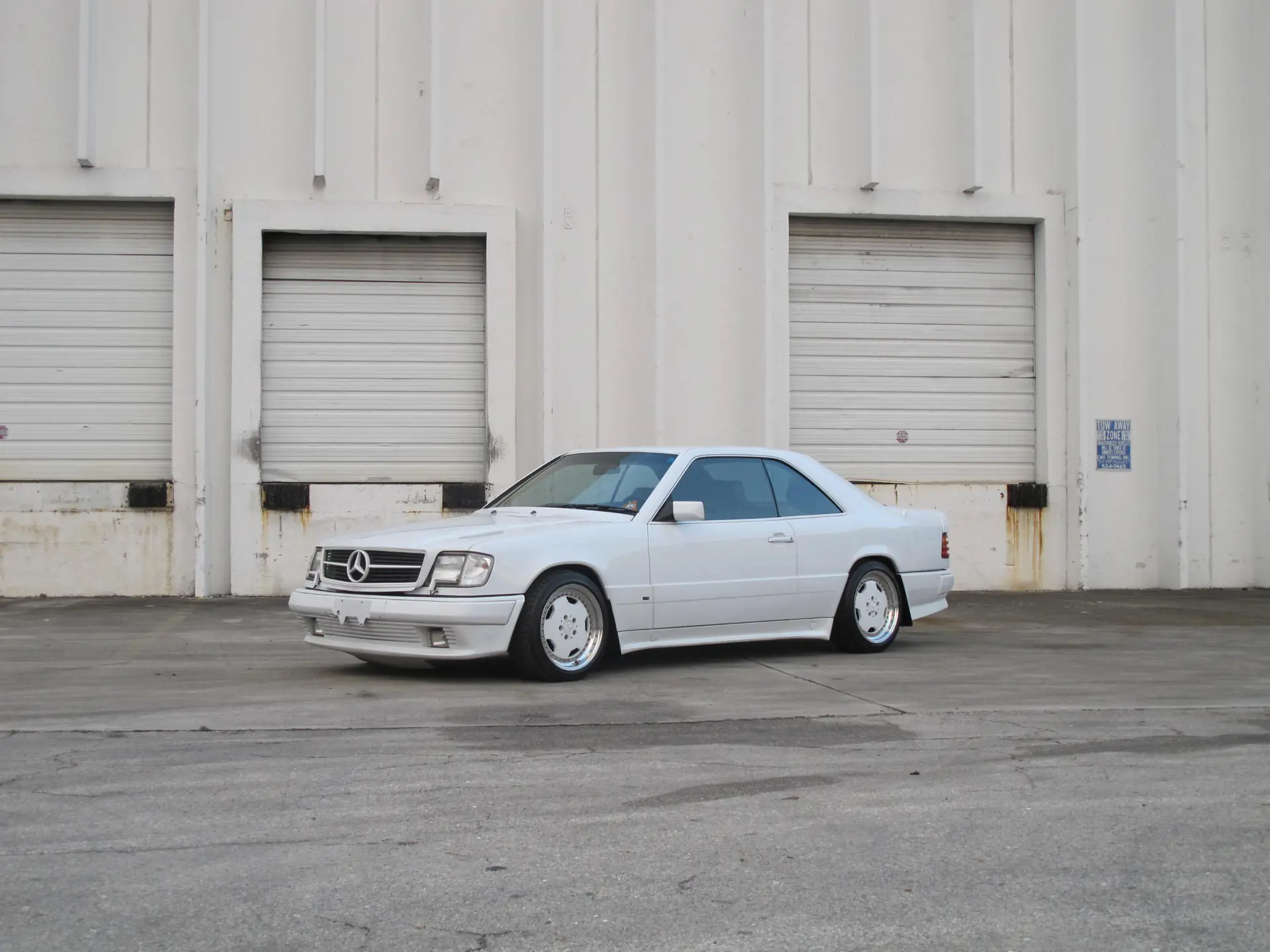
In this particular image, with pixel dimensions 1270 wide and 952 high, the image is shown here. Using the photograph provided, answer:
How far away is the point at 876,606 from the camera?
394 inches

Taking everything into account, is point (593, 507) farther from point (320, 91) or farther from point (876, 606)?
point (320, 91)

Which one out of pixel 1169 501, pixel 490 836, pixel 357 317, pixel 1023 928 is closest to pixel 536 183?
pixel 357 317

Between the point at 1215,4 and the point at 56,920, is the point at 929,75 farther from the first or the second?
the point at 56,920

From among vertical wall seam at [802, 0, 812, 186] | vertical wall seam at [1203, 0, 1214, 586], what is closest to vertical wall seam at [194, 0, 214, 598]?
vertical wall seam at [802, 0, 812, 186]

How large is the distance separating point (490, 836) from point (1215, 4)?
50.6 ft

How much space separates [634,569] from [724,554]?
750 mm

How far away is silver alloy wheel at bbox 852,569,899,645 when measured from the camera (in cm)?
991

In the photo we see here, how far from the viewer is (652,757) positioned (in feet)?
19.7

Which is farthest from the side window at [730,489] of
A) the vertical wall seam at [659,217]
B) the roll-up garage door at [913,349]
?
the roll-up garage door at [913,349]

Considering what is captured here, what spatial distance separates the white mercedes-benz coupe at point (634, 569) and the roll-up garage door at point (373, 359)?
5.66 meters

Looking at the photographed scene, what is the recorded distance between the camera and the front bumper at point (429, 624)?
788cm

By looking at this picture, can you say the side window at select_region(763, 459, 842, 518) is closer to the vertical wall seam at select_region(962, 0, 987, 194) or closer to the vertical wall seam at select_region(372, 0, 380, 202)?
the vertical wall seam at select_region(372, 0, 380, 202)

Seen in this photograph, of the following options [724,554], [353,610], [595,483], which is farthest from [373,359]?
[353,610]

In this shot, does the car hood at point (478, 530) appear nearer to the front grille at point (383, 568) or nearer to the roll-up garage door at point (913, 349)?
the front grille at point (383, 568)
